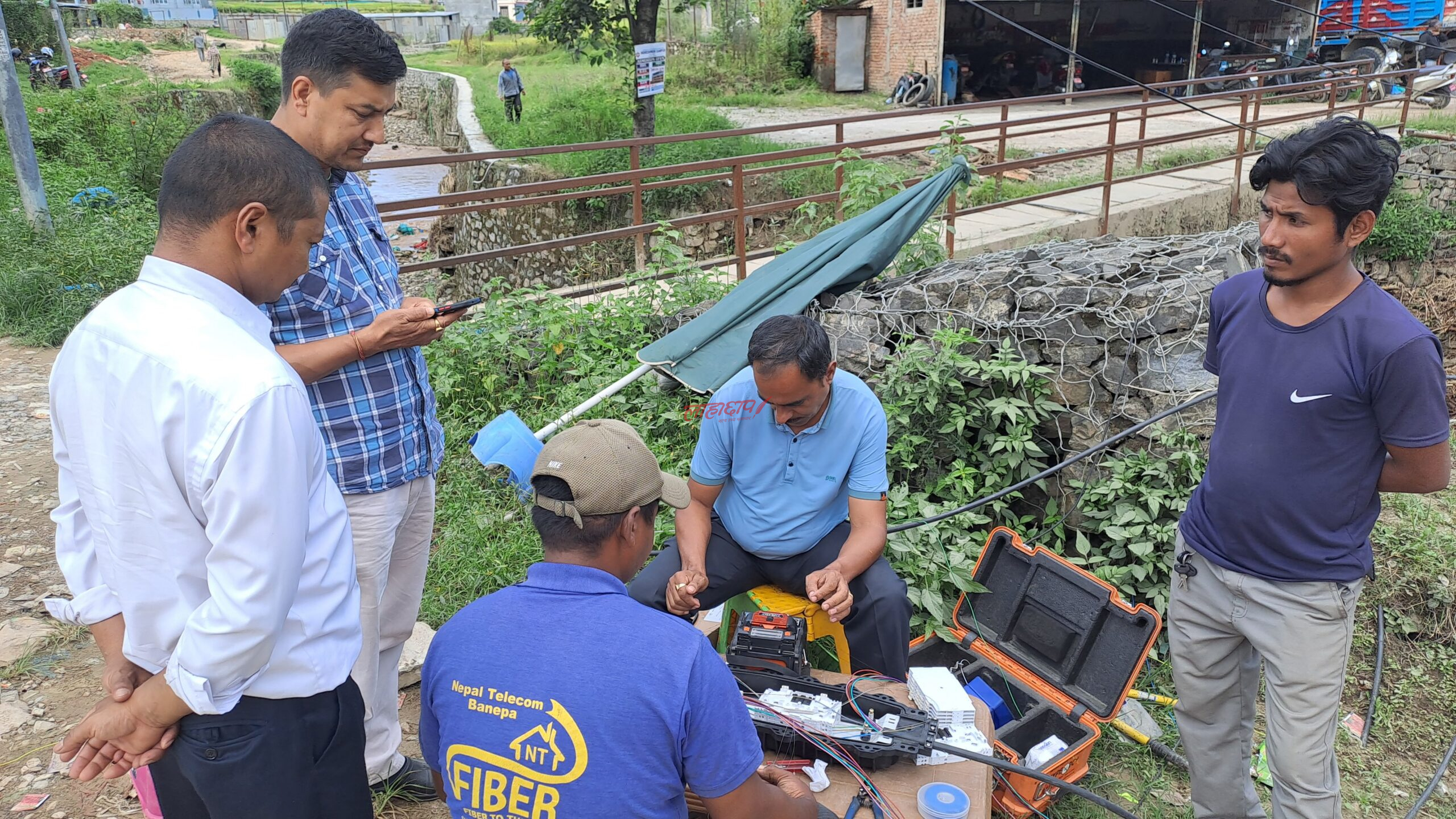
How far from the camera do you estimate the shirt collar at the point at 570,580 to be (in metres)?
1.50

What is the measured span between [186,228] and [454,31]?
58.0 meters

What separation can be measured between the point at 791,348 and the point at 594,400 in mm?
1899

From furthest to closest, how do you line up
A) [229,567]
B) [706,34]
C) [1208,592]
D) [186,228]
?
[706,34]
[1208,592]
[186,228]
[229,567]

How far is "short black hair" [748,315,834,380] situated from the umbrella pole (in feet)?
5.28

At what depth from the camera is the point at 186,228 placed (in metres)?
1.43

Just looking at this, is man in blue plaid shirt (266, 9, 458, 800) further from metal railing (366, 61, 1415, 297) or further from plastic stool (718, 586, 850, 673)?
metal railing (366, 61, 1415, 297)

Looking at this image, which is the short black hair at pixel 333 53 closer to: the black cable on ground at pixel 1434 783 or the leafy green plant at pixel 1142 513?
the leafy green plant at pixel 1142 513

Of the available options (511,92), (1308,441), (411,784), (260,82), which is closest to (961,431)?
(1308,441)

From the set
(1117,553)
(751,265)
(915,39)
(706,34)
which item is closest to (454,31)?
(706,34)

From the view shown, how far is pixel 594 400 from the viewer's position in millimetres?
4309

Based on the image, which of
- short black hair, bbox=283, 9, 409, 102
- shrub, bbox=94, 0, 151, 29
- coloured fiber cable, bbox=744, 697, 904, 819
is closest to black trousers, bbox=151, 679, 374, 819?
coloured fiber cable, bbox=744, 697, 904, 819

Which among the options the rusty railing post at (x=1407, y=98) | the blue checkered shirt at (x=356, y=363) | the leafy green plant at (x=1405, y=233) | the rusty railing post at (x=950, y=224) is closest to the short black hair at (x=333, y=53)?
the blue checkered shirt at (x=356, y=363)

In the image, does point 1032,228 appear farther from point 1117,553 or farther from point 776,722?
point 776,722

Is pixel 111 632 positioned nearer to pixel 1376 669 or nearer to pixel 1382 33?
pixel 1376 669
